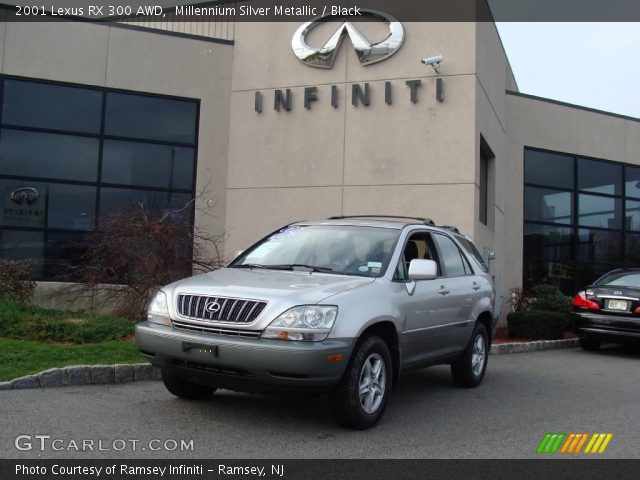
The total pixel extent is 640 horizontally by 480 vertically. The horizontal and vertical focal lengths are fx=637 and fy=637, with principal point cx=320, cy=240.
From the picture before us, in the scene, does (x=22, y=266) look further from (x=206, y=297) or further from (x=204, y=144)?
(x=206, y=297)

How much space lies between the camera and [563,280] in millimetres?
17219

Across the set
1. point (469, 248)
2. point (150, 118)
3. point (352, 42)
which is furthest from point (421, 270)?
point (150, 118)

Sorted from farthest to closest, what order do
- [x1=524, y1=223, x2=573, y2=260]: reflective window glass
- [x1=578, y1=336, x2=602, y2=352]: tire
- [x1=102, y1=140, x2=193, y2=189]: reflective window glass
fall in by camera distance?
[x1=524, y1=223, x2=573, y2=260]: reflective window glass, [x1=102, y1=140, x2=193, y2=189]: reflective window glass, [x1=578, y1=336, x2=602, y2=352]: tire

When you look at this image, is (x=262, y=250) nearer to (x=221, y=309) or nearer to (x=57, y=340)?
(x=221, y=309)

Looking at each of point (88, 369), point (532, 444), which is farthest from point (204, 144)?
point (532, 444)

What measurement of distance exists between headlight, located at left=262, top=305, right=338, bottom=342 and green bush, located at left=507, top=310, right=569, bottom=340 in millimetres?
8119

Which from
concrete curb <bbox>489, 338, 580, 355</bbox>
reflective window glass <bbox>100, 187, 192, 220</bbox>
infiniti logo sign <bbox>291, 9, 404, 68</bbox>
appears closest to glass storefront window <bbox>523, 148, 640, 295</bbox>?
concrete curb <bbox>489, 338, 580, 355</bbox>

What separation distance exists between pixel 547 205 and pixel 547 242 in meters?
1.02

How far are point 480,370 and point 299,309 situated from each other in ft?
12.1

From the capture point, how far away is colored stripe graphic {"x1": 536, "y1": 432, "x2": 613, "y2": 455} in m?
4.89

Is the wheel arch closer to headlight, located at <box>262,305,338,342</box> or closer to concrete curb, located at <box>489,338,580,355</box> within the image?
headlight, located at <box>262,305,338,342</box>

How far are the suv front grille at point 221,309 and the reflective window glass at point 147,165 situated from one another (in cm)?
913

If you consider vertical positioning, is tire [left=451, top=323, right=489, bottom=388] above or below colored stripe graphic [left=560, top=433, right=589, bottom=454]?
above

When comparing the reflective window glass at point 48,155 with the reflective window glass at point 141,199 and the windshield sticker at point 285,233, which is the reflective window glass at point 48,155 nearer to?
the reflective window glass at point 141,199
